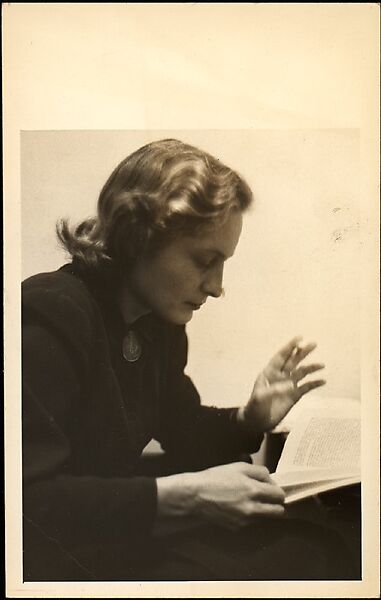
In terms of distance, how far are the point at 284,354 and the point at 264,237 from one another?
0.18 meters

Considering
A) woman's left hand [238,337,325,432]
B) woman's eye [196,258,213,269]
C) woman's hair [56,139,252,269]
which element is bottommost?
woman's left hand [238,337,325,432]

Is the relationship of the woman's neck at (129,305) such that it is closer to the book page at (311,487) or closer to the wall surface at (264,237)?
the wall surface at (264,237)

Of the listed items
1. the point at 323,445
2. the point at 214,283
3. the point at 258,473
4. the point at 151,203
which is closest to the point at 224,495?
the point at 258,473

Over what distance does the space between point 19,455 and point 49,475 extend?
56 mm

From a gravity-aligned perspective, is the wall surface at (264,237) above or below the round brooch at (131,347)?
above

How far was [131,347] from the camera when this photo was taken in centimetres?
100

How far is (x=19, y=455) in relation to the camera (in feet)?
3.29

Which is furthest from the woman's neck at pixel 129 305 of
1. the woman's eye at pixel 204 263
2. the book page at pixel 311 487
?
the book page at pixel 311 487

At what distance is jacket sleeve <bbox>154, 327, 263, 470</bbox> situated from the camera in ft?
3.28

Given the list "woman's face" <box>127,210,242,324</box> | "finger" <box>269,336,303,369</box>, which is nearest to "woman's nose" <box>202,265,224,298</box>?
"woman's face" <box>127,210,242,324</box>

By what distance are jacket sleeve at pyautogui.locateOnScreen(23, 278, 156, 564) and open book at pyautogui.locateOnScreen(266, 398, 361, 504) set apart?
206mm

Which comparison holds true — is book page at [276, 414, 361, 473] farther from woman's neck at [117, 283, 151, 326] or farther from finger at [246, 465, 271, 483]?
woman's neck at [117, 283, 151, 326]

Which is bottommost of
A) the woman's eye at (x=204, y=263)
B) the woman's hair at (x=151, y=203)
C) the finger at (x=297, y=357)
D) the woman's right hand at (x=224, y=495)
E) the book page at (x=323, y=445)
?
the woman's right hand at (x=224, y=495)

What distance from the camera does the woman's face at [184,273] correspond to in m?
0.99
